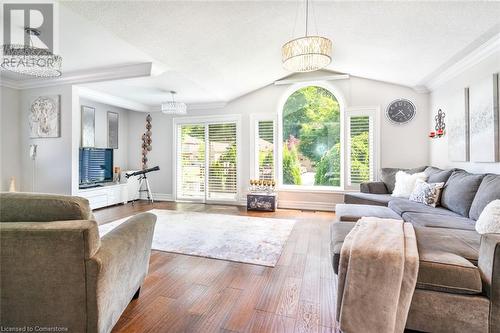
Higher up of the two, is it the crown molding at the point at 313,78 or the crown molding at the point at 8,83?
the crown molding at the point at 313,78

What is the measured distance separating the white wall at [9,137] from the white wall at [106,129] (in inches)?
40.8

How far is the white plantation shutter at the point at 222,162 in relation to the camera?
5832 mm

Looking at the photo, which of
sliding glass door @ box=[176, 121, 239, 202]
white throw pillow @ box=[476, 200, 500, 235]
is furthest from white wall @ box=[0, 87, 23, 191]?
white throw pillow @ box=[476, 200, 500, 235]

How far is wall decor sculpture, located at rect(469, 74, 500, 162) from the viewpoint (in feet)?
9.06

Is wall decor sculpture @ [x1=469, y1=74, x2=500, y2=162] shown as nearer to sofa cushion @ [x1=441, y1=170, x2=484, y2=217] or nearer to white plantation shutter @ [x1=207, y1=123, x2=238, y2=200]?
sofa cushion @ [x1=441, y1=170, x2=484, y2=217]

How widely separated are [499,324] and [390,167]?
3.88 metres

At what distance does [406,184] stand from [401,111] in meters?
1.72

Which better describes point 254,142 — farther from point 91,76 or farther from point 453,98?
point 453,98

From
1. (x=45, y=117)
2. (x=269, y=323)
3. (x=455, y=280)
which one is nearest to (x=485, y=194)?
(x=455, y=280)

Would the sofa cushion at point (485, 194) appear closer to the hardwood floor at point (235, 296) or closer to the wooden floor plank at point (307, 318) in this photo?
the hardwood floor at point (235, 296)

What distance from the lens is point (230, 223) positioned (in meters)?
4.12

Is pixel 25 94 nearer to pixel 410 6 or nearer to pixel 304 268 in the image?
pixel 304 268

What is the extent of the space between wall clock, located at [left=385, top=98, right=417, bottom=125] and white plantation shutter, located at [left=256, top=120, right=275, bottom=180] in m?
2.41

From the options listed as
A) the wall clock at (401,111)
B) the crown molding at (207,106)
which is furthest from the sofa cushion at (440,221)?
the crown molding at (207,106)
